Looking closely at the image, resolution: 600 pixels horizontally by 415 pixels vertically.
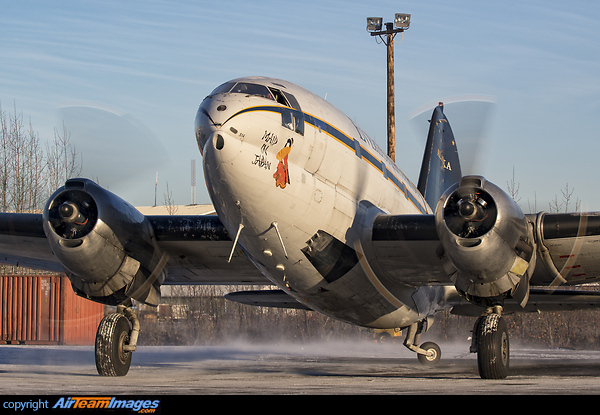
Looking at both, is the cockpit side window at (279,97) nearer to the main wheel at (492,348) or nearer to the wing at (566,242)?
the wing at (566,242)

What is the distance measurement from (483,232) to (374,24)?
2240 cm

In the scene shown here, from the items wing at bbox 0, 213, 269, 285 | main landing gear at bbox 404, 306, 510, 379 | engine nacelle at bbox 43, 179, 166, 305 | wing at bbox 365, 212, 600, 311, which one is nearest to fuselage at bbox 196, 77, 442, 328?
wing at bbox 365, 212, 600, 311

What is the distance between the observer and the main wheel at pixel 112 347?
39.6ft

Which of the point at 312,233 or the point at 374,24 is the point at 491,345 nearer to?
the point at 312,233

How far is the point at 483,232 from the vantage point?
10258 millimetres

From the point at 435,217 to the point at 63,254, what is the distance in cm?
623

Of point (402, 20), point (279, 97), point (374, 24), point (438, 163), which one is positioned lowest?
point (438, 163)

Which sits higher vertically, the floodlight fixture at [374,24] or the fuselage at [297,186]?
the floodlight fixture at [374,24]

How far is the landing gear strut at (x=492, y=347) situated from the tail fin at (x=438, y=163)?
7714mm

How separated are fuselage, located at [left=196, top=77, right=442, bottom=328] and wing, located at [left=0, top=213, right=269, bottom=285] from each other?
1926 millimetres

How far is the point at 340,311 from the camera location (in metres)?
12.9

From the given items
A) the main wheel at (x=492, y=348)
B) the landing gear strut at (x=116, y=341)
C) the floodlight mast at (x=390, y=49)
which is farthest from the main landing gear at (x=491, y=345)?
the floodlight mast at (x=390, y=49)
